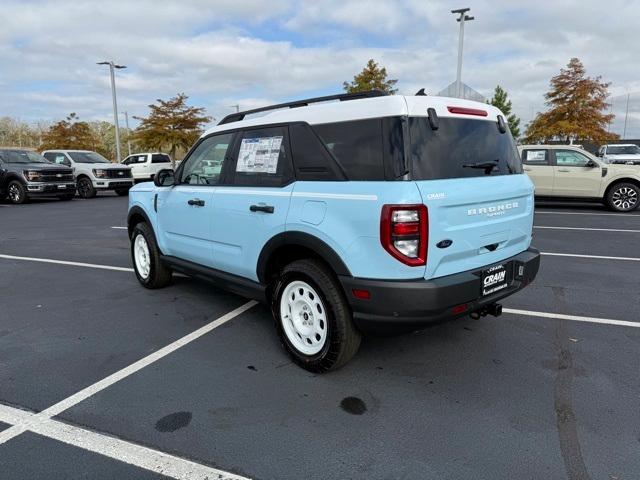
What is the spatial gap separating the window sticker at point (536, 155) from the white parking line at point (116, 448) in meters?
12.6

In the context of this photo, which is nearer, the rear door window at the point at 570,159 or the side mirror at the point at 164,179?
the side mirror at the point at 164,179

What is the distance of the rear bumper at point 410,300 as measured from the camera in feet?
9.10

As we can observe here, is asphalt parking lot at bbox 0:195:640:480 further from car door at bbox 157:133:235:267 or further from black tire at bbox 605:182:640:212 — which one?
black tire at bbox 605:182:640:212

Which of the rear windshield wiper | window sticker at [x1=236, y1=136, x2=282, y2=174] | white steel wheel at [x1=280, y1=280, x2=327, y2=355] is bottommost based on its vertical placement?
white steel wheel at [x1=280, y1=280, x2=327, y2=355]

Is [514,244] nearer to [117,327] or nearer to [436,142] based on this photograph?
[436,142]

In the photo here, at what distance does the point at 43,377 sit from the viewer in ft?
10.9

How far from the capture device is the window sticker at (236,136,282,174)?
3576mm

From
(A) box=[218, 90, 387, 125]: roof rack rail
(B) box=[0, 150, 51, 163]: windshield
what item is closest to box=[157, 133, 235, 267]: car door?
A: (A) box=[218, 90, 387, 125]: roof rack rail

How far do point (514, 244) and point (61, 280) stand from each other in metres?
5.49

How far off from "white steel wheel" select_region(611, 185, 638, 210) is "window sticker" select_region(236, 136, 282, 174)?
1164 cm

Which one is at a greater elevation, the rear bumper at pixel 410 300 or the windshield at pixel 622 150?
the windshield at pixel 622 150

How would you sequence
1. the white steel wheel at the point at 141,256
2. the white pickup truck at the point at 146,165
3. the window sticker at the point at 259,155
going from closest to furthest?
1. the window sticker at the point at 259,155
2. the white steel wheel at the point at 141,256
3. the white pickup truck at the point at 146,165

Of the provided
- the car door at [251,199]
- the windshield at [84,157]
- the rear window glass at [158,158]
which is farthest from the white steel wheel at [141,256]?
the rear window glass at [158,158]

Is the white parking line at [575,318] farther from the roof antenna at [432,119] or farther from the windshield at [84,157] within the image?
the windshield at [84,157]
